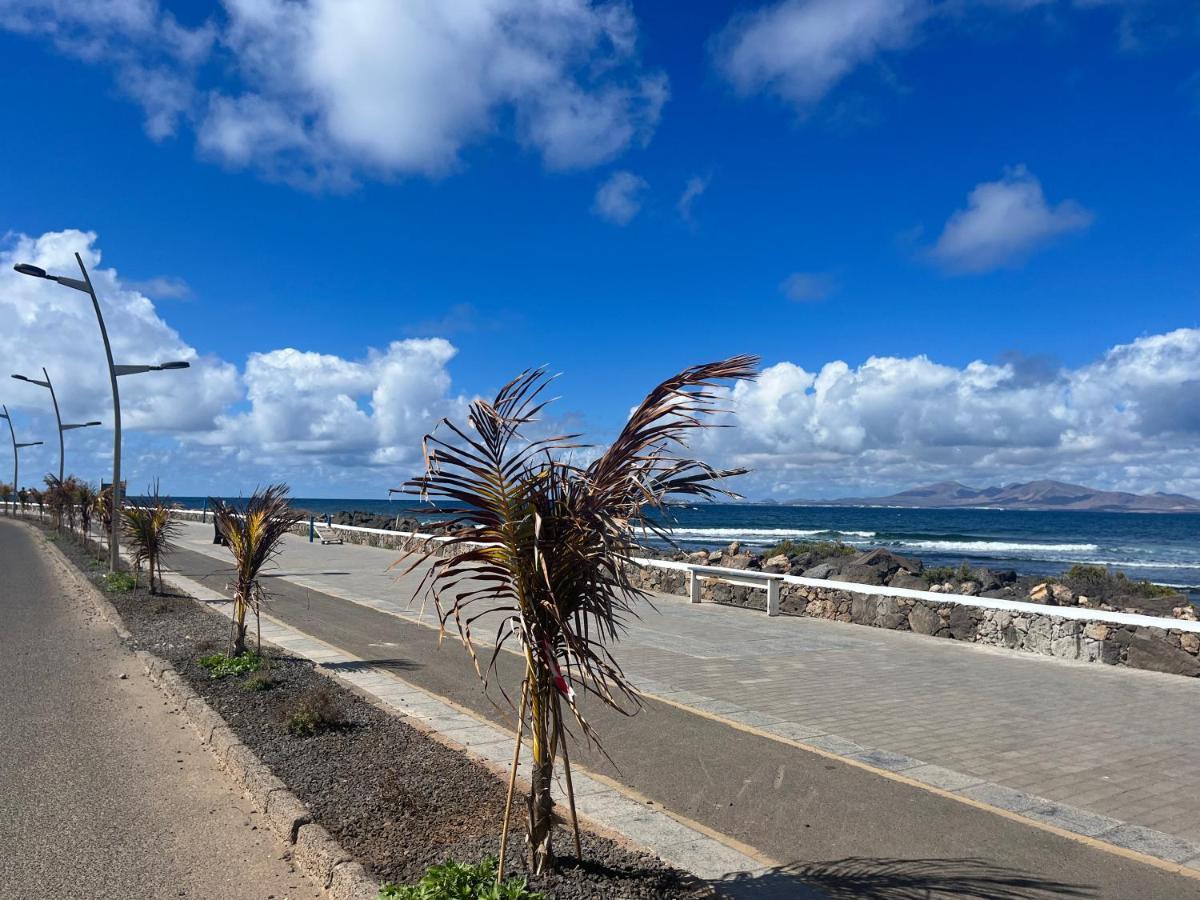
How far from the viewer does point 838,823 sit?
16.6 feet

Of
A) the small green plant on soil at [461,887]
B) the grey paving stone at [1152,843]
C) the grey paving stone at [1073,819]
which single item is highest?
the small green plant on soil at [461,887]

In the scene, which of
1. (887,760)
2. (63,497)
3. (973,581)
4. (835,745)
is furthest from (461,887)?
(63,497)

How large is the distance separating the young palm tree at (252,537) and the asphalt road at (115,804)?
1.07 metres

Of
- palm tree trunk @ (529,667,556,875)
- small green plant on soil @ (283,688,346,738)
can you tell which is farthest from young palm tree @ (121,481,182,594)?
palm tree trunk @ (529,667,556,875)

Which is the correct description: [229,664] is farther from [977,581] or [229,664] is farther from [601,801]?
[977,581]

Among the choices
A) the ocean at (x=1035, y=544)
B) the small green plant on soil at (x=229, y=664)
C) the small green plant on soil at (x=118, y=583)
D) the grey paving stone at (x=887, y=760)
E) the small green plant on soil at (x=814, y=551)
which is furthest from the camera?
the ocean at (x=1035, y=544)

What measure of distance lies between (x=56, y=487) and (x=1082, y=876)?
37483 millimetres

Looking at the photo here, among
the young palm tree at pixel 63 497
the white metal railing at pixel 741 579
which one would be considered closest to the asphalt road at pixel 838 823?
the white metal railing at pixel 741 579

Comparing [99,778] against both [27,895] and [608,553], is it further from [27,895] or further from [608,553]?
[608,553]

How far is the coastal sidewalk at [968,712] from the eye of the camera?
18.3 feet

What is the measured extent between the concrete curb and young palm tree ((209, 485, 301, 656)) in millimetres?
852

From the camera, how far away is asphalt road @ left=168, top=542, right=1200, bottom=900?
425cm

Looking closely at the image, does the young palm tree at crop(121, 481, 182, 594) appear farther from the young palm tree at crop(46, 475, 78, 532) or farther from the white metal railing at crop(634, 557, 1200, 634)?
the young palm tree at crop(46, 475, 78, 532)

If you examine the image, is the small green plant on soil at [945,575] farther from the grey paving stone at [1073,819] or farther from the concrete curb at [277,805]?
the concrete curb at [277,805]
